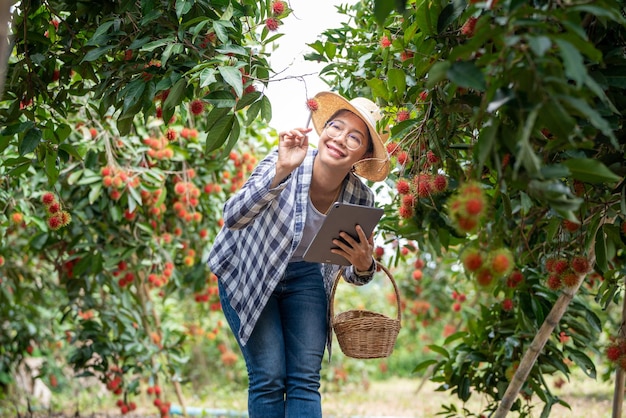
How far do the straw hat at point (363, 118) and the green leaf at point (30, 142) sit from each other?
2.69ft

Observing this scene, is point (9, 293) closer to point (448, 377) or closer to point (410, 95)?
point (448, 377)

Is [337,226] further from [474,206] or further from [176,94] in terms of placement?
[474,206]

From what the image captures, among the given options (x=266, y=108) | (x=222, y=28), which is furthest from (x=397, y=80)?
(x=222, y=28)

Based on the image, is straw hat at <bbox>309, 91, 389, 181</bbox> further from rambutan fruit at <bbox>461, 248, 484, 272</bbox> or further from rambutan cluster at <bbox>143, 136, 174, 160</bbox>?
rambutan cluster at <bbox>143, 136, 174, 160</bbox>

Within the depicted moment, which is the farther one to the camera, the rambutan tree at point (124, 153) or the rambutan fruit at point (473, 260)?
the rambutan tree at point (124, 153)

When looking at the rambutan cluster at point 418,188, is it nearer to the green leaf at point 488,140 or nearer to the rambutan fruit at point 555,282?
the rambutan fruit at point 555,282

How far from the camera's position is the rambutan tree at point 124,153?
1972mm

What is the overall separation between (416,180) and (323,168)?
41 cm

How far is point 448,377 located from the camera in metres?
3.00

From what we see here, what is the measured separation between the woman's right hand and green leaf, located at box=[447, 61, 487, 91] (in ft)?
2.57

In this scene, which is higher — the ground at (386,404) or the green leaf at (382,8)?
the green leaf at (382,8)

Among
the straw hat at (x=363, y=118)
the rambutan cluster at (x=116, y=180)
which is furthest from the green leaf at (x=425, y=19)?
the rambutan cluster at (x=116, y=180)

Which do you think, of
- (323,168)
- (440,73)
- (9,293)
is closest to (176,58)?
(323,168)

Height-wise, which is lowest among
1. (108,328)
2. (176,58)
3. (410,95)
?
(108,328)
